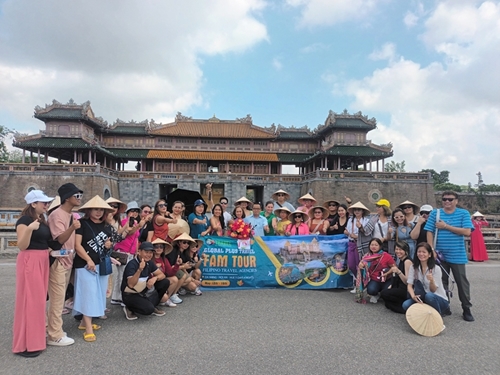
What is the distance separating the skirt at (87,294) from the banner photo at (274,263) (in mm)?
2231

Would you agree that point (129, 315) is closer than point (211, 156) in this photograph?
Yes

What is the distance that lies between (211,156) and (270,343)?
28416mm

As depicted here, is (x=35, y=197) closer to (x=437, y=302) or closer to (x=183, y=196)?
(x=183, y=196)

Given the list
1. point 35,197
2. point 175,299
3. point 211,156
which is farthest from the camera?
point 211,156

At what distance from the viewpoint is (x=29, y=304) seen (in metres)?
3.23

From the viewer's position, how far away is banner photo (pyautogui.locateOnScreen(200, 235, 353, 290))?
19.2 ft

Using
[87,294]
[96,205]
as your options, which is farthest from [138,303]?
[96,205]

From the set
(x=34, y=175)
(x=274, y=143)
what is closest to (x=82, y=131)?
(x=34, y=175)

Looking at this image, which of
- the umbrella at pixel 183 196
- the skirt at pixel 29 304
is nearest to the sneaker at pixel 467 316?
the skirt at pixel 29 304

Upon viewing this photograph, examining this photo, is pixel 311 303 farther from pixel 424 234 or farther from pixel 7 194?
pixel 7 194

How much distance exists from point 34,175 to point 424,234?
2873 centimetres

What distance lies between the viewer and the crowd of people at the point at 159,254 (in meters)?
Answer: 3.27

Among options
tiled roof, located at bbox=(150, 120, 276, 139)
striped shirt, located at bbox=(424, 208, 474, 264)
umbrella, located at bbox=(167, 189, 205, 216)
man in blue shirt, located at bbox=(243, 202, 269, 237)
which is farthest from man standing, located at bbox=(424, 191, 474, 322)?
tiled roof, located at bbox=(150, 120, 276, 139)

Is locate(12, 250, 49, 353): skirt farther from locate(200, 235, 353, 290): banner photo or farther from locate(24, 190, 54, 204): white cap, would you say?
locate(200, 235, 353, 290): banner photo
